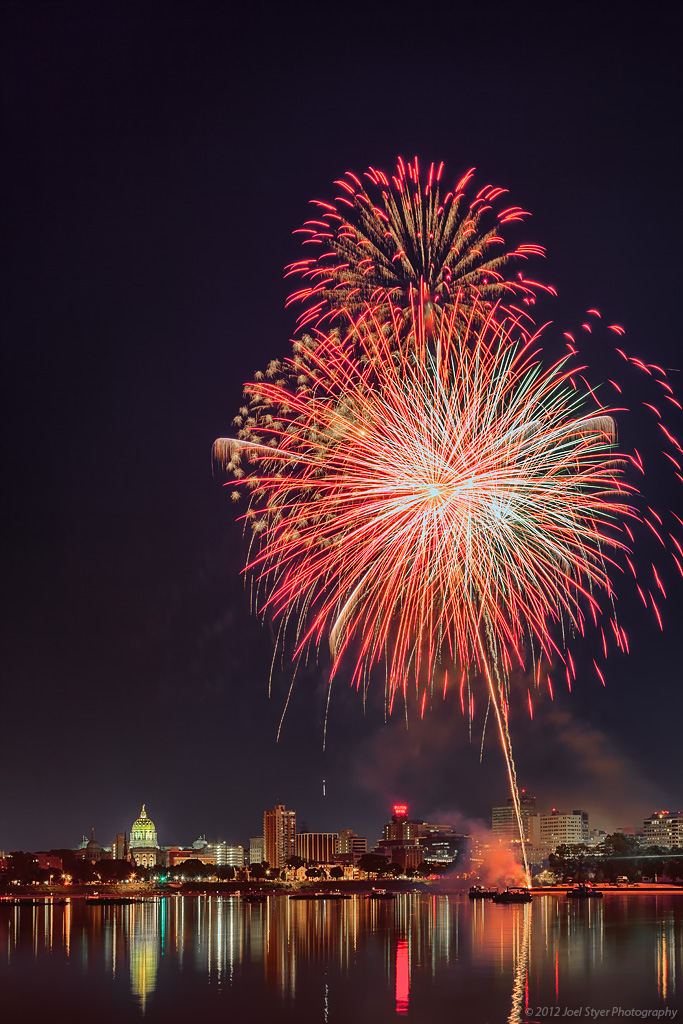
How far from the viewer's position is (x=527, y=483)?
112 feet

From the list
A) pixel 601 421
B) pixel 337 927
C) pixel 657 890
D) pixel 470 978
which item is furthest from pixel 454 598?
pixel 657 890

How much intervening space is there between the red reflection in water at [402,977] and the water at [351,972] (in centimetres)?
5

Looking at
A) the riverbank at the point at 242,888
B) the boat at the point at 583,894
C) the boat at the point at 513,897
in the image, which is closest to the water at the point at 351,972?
the boat at the point at 513,897

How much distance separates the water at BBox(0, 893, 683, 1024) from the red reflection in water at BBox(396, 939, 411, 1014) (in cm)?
5

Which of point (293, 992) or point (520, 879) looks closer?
point (293, 992)

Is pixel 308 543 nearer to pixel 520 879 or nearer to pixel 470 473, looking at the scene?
pixel 470 473

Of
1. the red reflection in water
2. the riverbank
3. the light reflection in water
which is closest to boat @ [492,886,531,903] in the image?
the light reflection in water

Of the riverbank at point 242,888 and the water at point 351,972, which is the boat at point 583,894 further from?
the water at point 351,972

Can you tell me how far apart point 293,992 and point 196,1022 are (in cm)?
587

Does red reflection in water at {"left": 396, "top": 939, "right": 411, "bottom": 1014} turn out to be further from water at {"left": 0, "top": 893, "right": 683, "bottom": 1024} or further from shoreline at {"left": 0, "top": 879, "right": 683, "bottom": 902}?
shoreline at {"left": 0, "top": 879, "right": 683, "bottom": 902}

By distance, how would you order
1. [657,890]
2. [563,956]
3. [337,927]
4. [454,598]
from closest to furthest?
1. [454,598]
2. [563,956]
3. [337,927]
4. [657,890]

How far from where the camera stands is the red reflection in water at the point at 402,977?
105 ft

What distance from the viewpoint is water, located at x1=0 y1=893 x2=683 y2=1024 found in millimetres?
31047

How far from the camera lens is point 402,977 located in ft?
125
